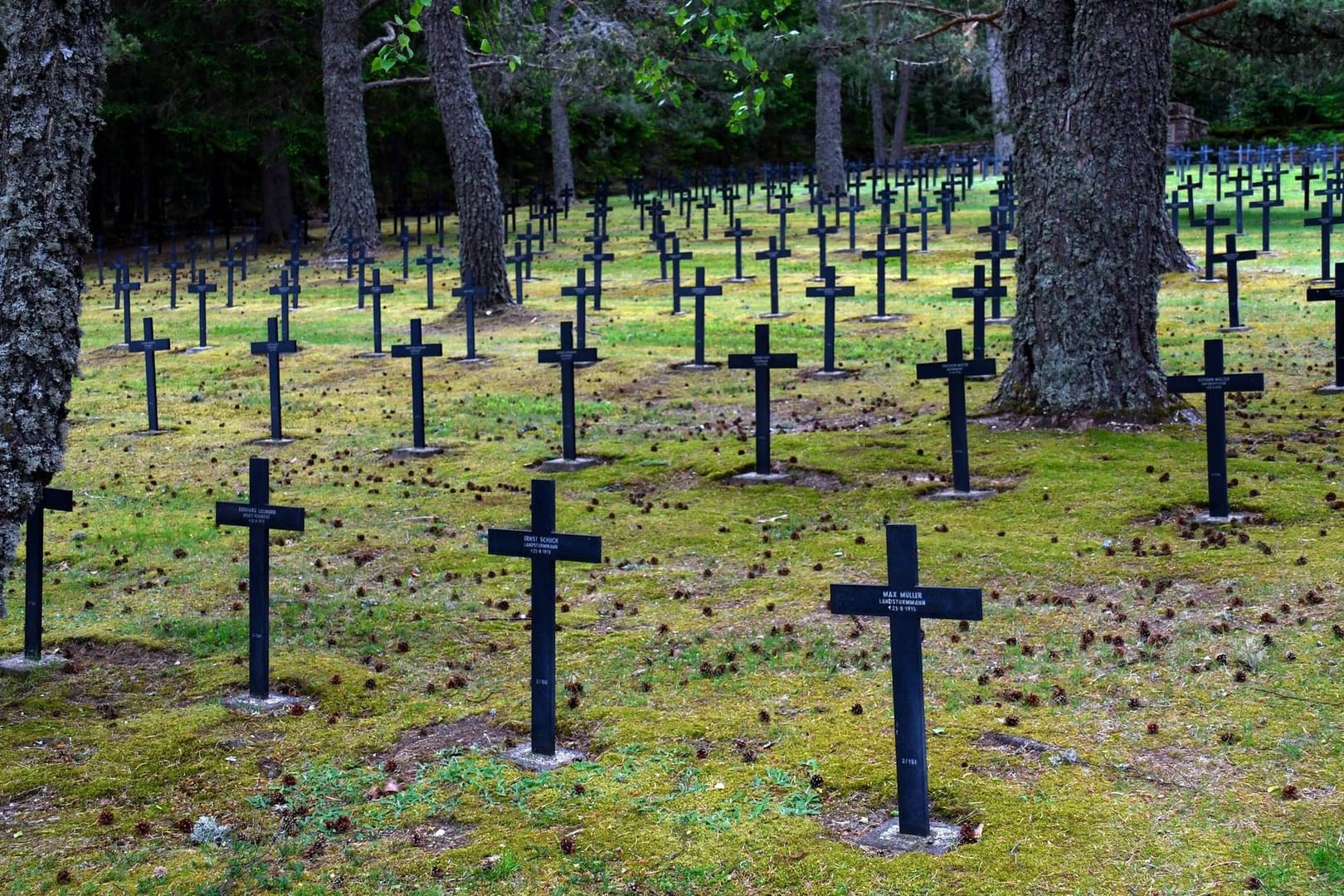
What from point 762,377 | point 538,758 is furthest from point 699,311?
point 538,758

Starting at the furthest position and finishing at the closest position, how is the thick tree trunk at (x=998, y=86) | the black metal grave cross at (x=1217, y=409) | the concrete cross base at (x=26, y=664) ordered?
the thick tree trunk at (x=998, y=86), the black metal grave cross at (x=1217, y=409), the concrete cross base at (x=26, y=664)

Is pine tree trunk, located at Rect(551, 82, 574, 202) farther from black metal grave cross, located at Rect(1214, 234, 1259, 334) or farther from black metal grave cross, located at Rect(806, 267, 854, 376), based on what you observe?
black metal grave cross, located at Rect(806, 267, 854, 376)

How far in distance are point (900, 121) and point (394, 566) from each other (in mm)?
51105

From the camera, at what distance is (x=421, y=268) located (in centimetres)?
3200

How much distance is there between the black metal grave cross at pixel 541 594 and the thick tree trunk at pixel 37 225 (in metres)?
2.27

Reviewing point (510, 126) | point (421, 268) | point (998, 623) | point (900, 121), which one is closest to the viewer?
point (998, 623)

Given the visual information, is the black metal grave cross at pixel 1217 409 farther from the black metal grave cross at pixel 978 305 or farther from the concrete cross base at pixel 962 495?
the black metal grave cross at pixel 978 305

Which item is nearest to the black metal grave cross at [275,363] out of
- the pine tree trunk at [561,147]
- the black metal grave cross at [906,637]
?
the black metal grave cross at [906,637]

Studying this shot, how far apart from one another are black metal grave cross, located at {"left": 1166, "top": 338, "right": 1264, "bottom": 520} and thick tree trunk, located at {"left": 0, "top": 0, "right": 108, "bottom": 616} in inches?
263

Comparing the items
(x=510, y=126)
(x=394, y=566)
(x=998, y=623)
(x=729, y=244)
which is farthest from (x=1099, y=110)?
(x=510, y=126)

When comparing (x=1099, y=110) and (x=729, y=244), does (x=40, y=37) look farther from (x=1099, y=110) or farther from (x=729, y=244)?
(x=729, y=244)

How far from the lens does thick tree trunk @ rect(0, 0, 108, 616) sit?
22.6 ft

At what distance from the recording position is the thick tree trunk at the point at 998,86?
35.4 m

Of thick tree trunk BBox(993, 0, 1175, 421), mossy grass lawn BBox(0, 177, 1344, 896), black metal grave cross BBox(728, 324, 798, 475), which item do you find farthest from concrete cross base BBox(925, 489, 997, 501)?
thick tree trunk BBox(993, 0, 1175, 421)
